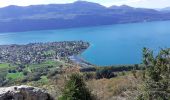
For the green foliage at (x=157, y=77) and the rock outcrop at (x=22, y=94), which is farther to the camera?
the green foliage at (x=157, y=77)

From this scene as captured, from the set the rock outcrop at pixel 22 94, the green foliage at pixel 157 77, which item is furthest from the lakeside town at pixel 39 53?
the rock outcrop at pixel 22 94

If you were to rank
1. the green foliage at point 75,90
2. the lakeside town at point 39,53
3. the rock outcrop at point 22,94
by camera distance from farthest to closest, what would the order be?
1. the lakeside town at point 39,53
2. the green foliage at point 75,90
3. the rock outcrop at point 22,94

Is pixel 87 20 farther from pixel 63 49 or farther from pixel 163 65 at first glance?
pixel 163 65

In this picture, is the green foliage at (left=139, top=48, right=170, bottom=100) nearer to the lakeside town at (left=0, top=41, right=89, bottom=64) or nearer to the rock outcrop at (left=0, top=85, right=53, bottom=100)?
the rock outcrop at (left=0, top=85, right=53, bottom=100)

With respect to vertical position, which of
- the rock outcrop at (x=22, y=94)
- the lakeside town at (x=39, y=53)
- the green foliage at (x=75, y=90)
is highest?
the rock outcrop at (x=22, y=94)

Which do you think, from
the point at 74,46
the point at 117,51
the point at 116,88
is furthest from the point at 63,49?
the point at 116,88

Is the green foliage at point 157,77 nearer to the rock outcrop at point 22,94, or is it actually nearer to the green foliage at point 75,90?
the green foliage at point 75,90

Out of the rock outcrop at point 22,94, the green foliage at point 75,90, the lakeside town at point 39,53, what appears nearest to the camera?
the rock outcrop at point 22,94

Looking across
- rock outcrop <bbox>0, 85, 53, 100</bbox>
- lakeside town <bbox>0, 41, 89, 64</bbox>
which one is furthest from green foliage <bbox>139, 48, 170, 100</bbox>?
lakeside town <bbox>0, 41, 89, 64</bbox>
